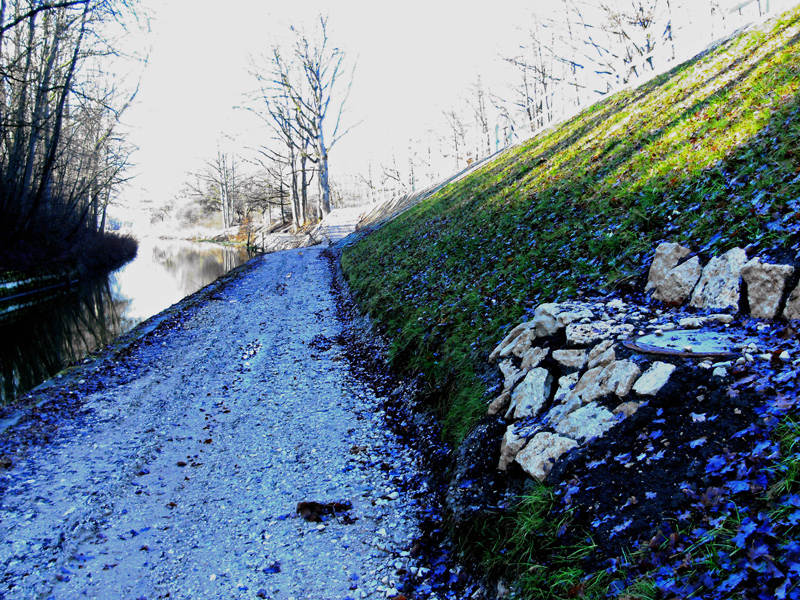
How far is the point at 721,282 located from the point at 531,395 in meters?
2.15

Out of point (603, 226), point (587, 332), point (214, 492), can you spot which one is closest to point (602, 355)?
point (587, 332)

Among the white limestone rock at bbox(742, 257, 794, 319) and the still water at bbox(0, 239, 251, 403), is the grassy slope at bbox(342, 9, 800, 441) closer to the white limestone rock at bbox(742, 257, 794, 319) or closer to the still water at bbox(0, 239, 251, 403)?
the white limestone rock at bbox(742, 257, 794, 319)

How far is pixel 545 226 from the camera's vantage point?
345 inches

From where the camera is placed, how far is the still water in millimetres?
12516

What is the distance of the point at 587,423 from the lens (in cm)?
390

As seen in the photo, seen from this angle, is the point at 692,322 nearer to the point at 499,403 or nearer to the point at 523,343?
the point at 523,343

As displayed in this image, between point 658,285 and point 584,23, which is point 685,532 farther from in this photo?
point 584,23

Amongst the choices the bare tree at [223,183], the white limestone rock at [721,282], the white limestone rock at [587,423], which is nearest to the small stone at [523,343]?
the white limestone rock at [587,423]

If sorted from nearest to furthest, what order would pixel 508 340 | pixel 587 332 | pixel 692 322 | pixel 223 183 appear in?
pixel 692 322 → pixel 587 332 → pixel 508 340 → pixel 223 183

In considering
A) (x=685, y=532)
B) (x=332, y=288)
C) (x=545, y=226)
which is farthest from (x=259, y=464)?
(x=332, y=288)

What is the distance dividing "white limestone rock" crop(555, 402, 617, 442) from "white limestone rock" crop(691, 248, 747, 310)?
1.66 meters

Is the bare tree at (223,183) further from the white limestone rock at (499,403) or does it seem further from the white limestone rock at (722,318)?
the white limestone rock at (722,318)

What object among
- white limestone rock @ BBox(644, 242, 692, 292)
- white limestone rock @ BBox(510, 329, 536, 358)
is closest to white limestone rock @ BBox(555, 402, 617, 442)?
white limestone rock @ BBox(510, 329, 536, 358)

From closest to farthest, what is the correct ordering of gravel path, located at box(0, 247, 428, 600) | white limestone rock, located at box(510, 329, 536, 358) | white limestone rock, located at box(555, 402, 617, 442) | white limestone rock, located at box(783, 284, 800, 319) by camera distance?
white limestone rock, located at box(783, 284, 800, 319) < white limestone rock, located at box(555, 402, 617, 442) < gravel path, located at box(0, 247, 428, 600) < white limestone rock, located at box(510, 329, 536, 358)
